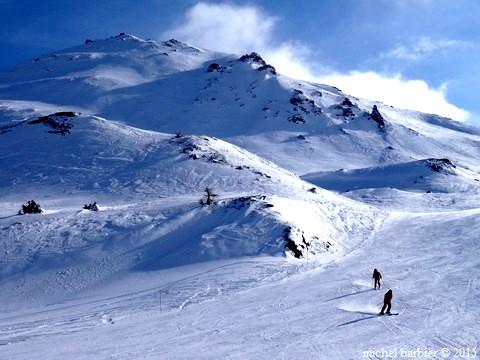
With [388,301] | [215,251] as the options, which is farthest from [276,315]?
[215,251]

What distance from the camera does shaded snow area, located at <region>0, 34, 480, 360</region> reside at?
1841cm

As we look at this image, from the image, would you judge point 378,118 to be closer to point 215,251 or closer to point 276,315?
Result: point 215,251

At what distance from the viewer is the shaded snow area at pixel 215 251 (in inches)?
725

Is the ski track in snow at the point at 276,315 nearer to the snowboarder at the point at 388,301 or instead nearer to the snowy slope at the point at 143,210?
the snowboarder at the point at 388,301

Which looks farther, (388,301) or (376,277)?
(376,277)

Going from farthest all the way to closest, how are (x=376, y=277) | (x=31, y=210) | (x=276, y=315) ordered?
(x=31, y=210), (x=376, y=277), (x=276, y=315)

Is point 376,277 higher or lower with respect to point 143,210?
lower

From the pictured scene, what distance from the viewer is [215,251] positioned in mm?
31016

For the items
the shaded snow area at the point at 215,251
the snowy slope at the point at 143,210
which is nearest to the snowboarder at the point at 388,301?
the shaded snow area at the point at 215,251

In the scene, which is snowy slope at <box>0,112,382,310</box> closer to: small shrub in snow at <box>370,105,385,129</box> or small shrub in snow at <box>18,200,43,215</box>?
small shrub in snow at <box>18,200,43,215</box>

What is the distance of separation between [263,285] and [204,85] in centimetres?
9881

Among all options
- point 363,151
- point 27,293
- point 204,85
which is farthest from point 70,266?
point 204,85

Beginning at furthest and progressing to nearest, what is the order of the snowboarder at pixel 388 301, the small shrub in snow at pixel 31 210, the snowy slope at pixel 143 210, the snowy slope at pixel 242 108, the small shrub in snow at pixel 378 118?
the small shrub in snow at pixel 378 118, the snowy slope at pixel 242 108, the small shrub in snow at pixel 31 210, the snowy slope at pixel 143 210, the snowboarder at pixel 388 301

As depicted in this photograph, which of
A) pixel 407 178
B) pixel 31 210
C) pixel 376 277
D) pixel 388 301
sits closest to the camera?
pixel 388 301
